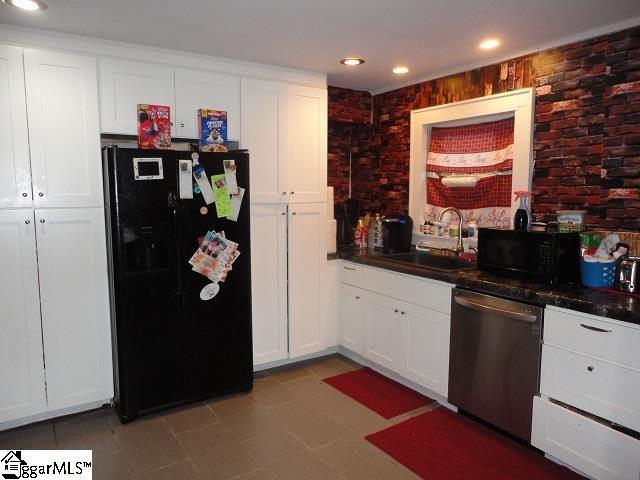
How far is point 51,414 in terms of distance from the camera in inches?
109

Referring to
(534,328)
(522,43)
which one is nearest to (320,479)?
(534,328)

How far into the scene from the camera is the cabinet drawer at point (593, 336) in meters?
1.97

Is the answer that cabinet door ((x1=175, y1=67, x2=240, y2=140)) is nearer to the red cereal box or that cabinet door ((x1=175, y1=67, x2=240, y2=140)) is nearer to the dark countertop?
the red cereal box

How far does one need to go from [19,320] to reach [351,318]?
2.24 metres

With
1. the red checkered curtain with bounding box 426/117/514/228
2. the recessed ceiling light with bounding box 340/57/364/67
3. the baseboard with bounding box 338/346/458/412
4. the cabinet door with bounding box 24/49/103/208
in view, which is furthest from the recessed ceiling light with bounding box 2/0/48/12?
the baseboard with bounding box 338/346/458/412

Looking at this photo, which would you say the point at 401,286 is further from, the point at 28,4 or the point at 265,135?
the point at 28,4

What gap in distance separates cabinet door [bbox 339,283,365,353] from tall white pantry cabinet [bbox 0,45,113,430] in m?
1.76

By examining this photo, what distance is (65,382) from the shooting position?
2750mm

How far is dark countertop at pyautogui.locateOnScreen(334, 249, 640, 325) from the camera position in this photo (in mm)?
2021

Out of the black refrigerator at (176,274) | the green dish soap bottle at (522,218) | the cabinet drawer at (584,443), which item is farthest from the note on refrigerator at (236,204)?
the cabinet drawer at (584,443)

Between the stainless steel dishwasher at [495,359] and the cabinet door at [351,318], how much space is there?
2.98 feet

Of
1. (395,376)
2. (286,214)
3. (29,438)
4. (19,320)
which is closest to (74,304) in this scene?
(19,320)

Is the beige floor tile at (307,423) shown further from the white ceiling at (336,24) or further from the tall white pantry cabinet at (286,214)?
the white ceiling at (336,24)

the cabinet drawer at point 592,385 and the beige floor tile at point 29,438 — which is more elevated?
the cabinet drawer at point 592,385
